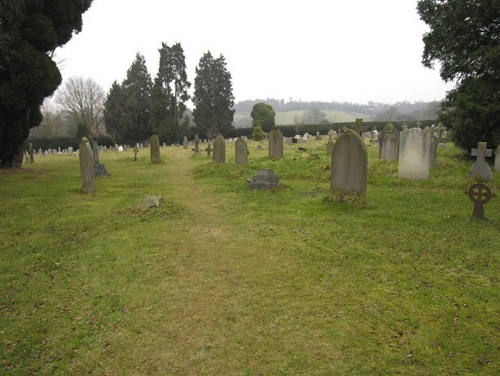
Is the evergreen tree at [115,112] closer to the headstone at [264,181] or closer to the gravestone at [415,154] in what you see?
the headstone at [264,181]

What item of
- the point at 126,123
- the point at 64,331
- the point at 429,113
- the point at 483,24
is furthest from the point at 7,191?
the point at 429,113

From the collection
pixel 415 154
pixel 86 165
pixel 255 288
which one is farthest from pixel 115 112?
pixel 255 288

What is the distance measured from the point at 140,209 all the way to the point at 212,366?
6161 mm

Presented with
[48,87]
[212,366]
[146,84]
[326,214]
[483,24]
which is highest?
[146,84]

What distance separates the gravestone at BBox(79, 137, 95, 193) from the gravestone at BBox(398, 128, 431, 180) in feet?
32.3

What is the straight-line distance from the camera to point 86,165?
10969 millimetres

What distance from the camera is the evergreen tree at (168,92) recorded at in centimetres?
4309

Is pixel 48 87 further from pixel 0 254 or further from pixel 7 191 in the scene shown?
pixel 0 254

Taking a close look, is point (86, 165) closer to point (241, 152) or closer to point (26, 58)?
point (26, 58)

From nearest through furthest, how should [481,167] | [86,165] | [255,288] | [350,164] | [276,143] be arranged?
[255,288]
[350,164]
[481,167]
[86,165]
[276,143]

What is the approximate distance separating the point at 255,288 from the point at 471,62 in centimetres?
1500

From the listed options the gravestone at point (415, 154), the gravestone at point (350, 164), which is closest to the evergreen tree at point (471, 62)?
the gravestone at point (415, 154)

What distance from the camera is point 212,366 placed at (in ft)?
11.0

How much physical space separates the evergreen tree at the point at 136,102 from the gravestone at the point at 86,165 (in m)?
36.1
